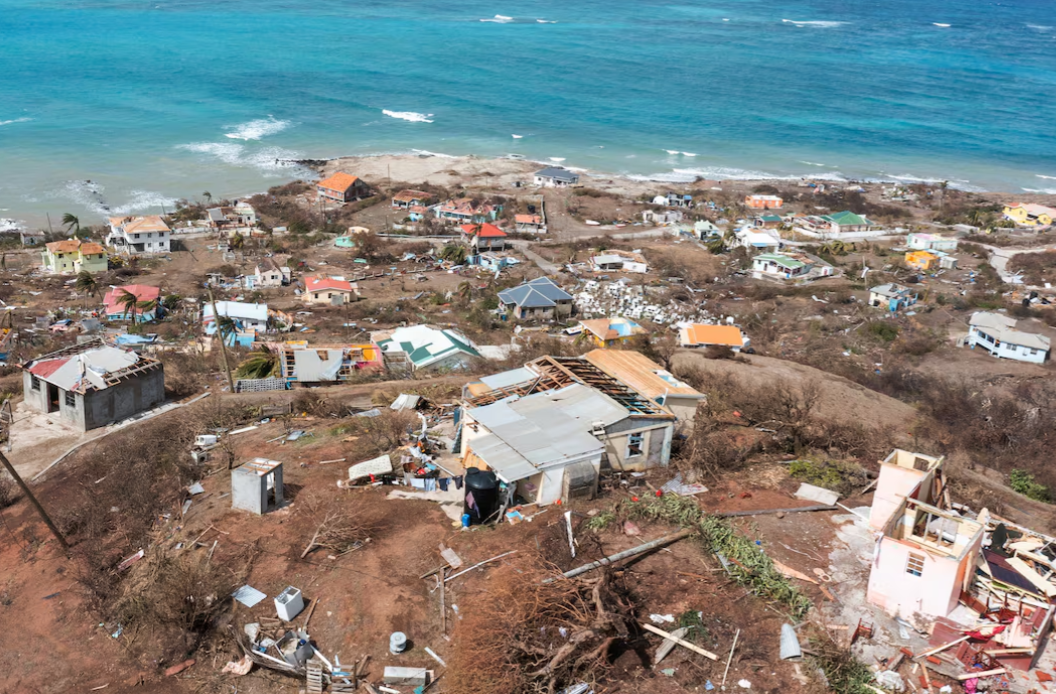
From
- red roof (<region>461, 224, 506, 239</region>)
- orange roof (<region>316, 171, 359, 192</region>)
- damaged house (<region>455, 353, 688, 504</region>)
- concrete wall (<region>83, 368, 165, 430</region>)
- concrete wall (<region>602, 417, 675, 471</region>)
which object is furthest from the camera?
orange roof (<region>316, 171, 359, 192</region>)

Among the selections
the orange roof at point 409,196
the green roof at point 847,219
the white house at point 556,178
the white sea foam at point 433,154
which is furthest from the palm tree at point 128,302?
the green roof at point 847,219

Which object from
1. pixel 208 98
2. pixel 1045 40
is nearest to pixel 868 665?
pixel 208 98

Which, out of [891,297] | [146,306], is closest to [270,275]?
[146,306]

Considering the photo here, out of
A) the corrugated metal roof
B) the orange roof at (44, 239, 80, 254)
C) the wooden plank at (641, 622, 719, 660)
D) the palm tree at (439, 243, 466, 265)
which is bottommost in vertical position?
the orange roof at (44, 239, 80, 254)

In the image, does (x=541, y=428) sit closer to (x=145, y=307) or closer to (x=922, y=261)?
(x=145, y=307)

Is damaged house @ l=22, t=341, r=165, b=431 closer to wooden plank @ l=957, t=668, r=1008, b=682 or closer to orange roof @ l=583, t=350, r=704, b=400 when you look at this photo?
orange roof @ l=583, t=350, r=704, b=400

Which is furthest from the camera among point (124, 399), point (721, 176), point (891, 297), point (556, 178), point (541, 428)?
point (721, 176)

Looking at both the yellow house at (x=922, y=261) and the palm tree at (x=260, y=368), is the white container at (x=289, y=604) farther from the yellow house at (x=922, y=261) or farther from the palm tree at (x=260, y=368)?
the yellow house at (x=922, y=261)

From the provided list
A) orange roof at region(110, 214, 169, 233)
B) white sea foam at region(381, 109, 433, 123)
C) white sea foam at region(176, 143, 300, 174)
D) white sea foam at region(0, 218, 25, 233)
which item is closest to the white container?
orange roof at region(110, 214, 169, 233)

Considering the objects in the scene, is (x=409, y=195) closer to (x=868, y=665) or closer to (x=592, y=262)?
(x=592, y=262)
